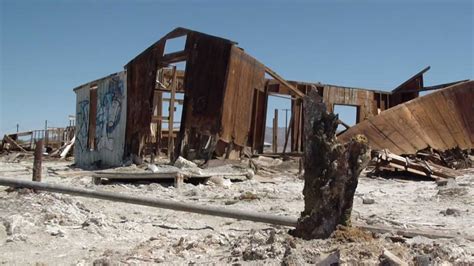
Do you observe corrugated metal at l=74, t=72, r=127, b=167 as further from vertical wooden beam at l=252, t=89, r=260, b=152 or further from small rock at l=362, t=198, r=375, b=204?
small rock at l=362, t=198, r=375, b=204

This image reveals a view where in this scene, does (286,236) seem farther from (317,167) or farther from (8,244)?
(8,244)

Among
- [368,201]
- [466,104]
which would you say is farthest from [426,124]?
[368,201]

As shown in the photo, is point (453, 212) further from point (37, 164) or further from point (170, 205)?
point (37, 164)

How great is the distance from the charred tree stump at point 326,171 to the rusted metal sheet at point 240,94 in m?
9.83

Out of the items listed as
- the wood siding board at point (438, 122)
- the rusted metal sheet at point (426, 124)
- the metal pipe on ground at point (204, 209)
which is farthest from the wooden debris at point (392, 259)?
the wood siding board at point (438, 122)

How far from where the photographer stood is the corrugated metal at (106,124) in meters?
18.1

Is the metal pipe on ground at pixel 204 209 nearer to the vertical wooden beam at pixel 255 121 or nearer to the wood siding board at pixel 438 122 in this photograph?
the vertical wooden beam at pixel 255 121

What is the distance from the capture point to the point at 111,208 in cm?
848

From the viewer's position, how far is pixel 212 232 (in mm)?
6590

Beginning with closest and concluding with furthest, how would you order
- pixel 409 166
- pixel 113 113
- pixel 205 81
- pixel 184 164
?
pixel 184 164, pixel 409 166, pixel 205 81, pixel 113 113

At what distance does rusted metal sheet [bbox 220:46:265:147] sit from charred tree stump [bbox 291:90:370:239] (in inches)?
387

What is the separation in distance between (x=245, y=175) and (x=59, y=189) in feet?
21.1

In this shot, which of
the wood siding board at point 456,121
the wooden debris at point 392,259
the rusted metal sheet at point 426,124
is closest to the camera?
the wooden debris at point 392,259

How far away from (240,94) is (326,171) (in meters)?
10.7
